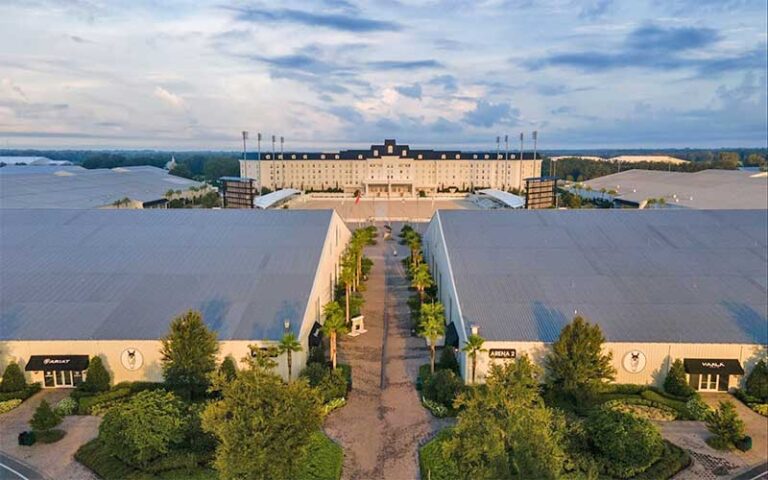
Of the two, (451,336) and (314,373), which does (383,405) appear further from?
(451,336)

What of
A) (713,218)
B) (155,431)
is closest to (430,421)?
(155,431)

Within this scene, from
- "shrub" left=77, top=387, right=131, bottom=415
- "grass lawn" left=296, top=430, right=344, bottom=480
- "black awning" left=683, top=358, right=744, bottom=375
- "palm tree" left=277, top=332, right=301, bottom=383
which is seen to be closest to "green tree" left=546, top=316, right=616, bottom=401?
"black awning" left=683, top=358, right=744, bottom=375

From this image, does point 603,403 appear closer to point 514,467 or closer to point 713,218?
point 514,467

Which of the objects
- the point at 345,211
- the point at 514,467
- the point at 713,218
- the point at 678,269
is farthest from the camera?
the point at 345,211

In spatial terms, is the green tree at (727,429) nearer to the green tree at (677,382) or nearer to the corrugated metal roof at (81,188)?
the green tree at (677,382)

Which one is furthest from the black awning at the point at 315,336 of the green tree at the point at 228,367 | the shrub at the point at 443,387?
the shrub at the point at 443,387

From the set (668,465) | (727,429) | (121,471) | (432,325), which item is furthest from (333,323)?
(727,429)
